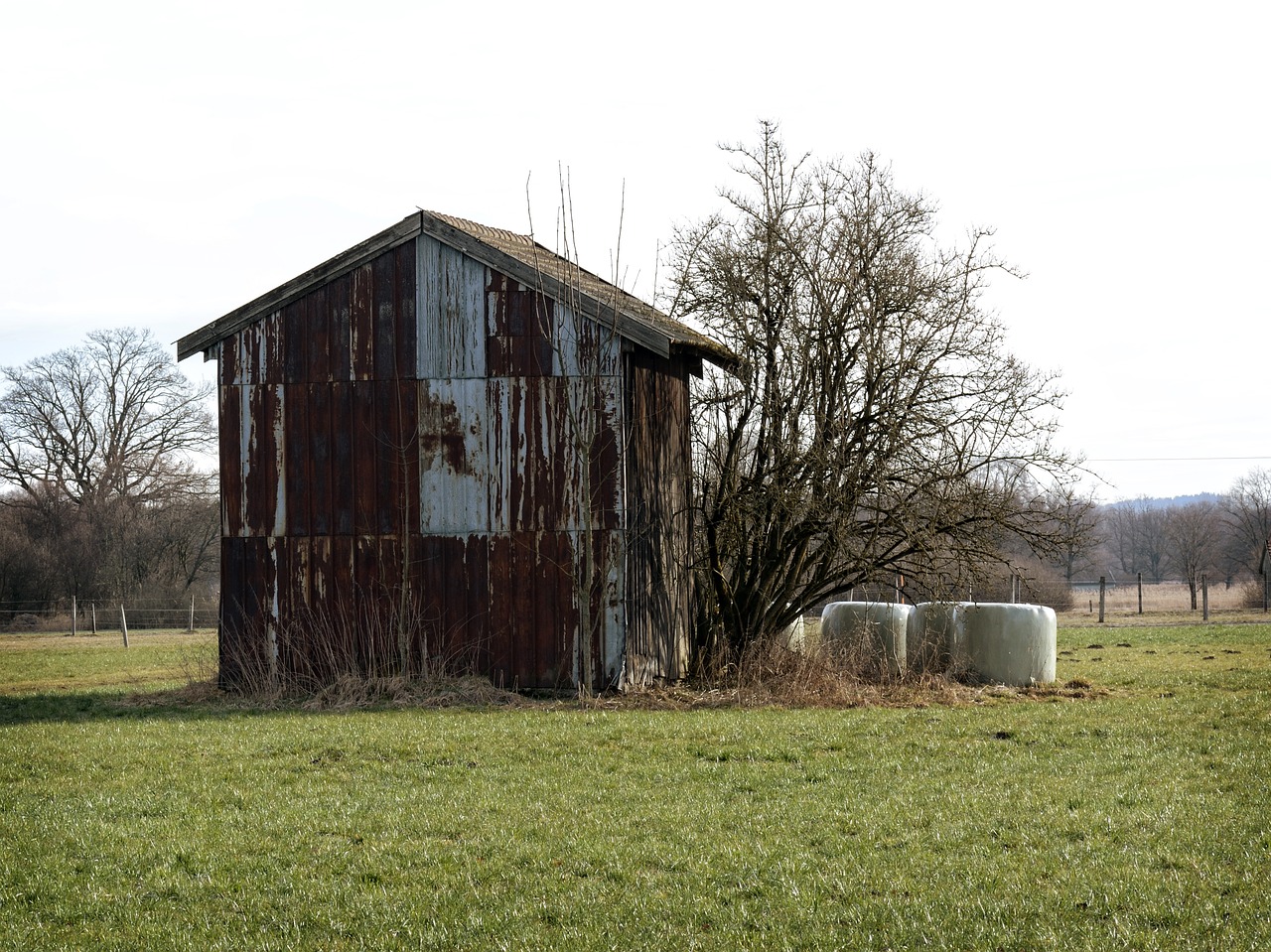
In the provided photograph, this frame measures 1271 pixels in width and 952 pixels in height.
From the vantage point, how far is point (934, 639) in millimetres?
19219

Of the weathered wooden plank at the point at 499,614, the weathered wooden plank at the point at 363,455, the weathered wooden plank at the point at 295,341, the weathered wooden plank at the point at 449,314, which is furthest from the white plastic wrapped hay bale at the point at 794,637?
the weathered wooden plank at the point at 295,341

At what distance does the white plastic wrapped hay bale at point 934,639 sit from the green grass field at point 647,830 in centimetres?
389

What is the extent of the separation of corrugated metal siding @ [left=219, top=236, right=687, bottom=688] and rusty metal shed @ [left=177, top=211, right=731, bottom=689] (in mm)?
29

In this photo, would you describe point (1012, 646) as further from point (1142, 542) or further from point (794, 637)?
point (1142, 542)

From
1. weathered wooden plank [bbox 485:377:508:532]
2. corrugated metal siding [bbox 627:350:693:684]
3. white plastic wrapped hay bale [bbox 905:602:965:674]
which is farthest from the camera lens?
white plastic wrapped hay bale [bbox 905:602:965:674]

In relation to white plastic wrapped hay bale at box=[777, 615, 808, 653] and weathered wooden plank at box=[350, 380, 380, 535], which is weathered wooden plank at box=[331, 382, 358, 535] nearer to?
weathered wooden plank at box=[350, 380, 380, 535]

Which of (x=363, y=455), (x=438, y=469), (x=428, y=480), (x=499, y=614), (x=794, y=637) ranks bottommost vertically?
(x=794, y=637)

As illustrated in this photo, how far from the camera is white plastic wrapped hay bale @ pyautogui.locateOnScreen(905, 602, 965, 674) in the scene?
1891 centimetres

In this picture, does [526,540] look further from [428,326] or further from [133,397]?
[133,397]

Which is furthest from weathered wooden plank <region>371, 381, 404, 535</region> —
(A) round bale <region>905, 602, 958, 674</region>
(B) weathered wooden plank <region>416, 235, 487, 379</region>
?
Result: (A) round bale <region>905, 602, 958, 674</region>

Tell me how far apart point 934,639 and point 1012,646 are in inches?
47.7

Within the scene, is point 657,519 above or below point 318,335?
below

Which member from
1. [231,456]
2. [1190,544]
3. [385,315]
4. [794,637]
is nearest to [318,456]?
[231,456]

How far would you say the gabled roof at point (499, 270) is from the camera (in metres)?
17.8
